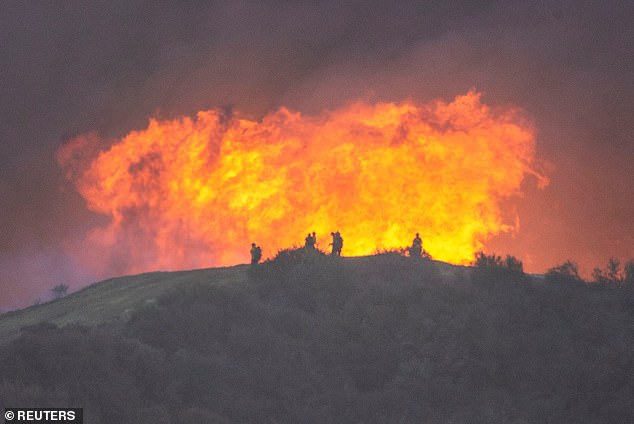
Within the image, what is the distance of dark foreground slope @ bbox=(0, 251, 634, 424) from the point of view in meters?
54.4

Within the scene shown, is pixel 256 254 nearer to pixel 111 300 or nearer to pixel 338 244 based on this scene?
pixel 338 244

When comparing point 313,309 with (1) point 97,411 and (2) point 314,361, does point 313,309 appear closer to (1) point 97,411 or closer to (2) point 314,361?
(2) point 314,361

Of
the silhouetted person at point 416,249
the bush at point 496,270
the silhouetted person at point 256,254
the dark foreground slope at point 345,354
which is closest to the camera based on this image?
the dark foreground slope at point 345,354

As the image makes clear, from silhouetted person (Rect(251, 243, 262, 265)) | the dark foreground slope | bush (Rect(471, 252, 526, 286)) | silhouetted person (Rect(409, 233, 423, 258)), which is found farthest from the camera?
silhouetted person (Rect(409, 233, 423, 258))

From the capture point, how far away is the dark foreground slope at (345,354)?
5444 cm

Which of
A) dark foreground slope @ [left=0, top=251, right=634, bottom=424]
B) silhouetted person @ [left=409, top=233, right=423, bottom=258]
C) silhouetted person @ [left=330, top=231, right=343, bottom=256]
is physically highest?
silhouetted person @ [left=330, top=231, right=343, bottom=256]

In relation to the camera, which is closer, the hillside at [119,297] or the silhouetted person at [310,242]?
the hillside at [119,297]

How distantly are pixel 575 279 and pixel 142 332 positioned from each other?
36.4 metres

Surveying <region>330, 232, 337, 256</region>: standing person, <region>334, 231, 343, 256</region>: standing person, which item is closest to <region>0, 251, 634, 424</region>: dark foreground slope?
<region>330, 232, 337, 256</region>: standing person

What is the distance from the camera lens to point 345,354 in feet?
211

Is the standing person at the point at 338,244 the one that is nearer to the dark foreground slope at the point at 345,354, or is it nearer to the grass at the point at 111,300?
the dark foreground slope at the point at 345,354

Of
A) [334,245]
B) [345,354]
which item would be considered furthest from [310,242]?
[345,354]

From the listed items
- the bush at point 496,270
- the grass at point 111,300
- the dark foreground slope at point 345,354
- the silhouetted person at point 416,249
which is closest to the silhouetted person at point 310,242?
the dark foreground slope at point 345,354

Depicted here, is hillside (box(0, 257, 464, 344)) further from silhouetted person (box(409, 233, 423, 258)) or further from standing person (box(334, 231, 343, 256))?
silhouetted person (box(409, 233, 423, 258))
